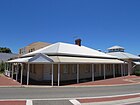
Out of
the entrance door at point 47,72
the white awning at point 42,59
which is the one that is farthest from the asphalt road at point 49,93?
the entrance door at point 47,72

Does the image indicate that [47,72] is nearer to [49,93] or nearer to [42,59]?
[42,59]

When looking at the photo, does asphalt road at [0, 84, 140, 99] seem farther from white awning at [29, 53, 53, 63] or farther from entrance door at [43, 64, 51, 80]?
entrance door at [43, 64, 51, 80]

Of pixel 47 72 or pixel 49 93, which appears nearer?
pixel 49 93

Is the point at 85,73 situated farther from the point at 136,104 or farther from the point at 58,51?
the point at 136,104

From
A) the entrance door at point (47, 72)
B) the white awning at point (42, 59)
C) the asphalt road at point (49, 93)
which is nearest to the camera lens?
the asphalt road at point (49, 93)

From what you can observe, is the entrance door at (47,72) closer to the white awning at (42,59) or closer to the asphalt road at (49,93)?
the white awning at (42,59)

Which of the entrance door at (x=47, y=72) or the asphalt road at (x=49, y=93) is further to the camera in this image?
the entrance door at (x=47, y=72)

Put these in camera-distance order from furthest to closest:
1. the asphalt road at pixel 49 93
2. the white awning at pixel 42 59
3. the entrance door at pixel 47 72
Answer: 1. the entrance door at pixel 47 72
2. the white awning at pixel 42 59
3. the asphalt road at pixel 49 93

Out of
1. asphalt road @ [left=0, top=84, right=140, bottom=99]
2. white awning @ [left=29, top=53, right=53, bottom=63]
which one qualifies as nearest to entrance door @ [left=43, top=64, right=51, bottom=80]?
white awning @ [left=29, top=53, right=53, bottom=63]

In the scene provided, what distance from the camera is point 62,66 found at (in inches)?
946

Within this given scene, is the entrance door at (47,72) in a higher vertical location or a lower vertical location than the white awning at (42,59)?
lower

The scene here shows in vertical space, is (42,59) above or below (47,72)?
above

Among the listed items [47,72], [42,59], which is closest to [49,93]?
[42,59]

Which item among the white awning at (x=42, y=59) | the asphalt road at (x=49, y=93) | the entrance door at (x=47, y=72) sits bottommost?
the asphalt road at (x=49, y=93)
